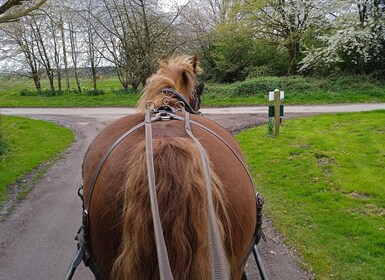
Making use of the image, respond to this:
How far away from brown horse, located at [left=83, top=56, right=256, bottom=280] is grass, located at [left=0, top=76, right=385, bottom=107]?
1590cm

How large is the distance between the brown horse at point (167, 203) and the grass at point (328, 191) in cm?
238

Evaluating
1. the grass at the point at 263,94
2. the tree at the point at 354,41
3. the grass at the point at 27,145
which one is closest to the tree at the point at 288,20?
the tree at the point at 354,41

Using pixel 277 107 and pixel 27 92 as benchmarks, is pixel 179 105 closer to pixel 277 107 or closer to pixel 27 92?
pixel 277 107

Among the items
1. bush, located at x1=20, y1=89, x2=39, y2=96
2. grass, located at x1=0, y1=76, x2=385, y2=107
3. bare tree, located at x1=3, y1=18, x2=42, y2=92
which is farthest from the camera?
bush, located at x1=20, y1=89, x2=39, y2=96

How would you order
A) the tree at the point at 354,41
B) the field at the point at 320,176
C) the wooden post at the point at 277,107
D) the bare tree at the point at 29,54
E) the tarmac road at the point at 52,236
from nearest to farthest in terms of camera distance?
1. the tarmac road at the point at 52,236
2. the field at the point at 320,176
3. the wooden post at the point at 277,107
4. the tree at the point at 354,41
5. the bare tree at the point at 29,54

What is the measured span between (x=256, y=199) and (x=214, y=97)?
18.1 m

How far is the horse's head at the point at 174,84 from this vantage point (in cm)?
286

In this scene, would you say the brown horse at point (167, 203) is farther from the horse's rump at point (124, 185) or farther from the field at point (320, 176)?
the field at point (320, 176)

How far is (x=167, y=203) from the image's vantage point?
4.95ft

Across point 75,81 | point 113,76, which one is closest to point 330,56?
Result: point 113,76

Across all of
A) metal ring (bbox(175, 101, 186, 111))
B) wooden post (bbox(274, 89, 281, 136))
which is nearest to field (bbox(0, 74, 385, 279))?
wooden post (bbox(274, 89, 281, 136))

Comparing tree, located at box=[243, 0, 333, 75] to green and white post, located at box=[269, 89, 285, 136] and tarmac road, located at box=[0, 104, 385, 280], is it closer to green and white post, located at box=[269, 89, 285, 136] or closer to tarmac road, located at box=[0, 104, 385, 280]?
green and white post, located at box=[269, 89, 285, 136]

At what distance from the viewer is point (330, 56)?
61.1 ft

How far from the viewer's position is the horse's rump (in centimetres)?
172
